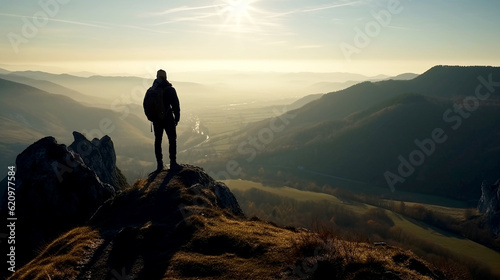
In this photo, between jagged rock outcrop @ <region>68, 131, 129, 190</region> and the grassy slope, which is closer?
jagged rock outcrop @ <region>68, 131, 129, 190</region>

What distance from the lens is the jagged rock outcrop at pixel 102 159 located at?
36578 mm

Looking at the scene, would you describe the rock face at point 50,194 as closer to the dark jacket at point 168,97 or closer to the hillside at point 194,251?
the hillside at point 194,251

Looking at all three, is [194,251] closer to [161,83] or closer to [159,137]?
[159,137]

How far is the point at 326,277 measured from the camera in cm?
960

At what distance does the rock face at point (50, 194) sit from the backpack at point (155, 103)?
7165 millimetres

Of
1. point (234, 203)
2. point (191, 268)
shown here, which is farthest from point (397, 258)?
point (234, 203)

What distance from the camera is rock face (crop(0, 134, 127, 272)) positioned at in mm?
20109

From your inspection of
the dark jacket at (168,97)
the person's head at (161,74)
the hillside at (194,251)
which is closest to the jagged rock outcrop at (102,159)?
the dark jacket at (168,97)

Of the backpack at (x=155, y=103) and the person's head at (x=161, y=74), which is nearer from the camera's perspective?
the backpack at (x=155, y=103)

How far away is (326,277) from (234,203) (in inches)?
528

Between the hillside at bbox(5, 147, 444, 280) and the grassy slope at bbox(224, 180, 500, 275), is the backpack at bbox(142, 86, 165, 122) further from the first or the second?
the grassy slope at bbox(224, 180, 500, 275)

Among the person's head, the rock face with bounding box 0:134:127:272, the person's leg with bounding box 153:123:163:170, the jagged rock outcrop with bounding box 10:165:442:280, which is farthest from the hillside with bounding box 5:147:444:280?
the person's head

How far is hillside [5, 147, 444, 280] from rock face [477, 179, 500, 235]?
147 meters

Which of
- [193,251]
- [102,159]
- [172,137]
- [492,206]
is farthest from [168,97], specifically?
[492,206]
